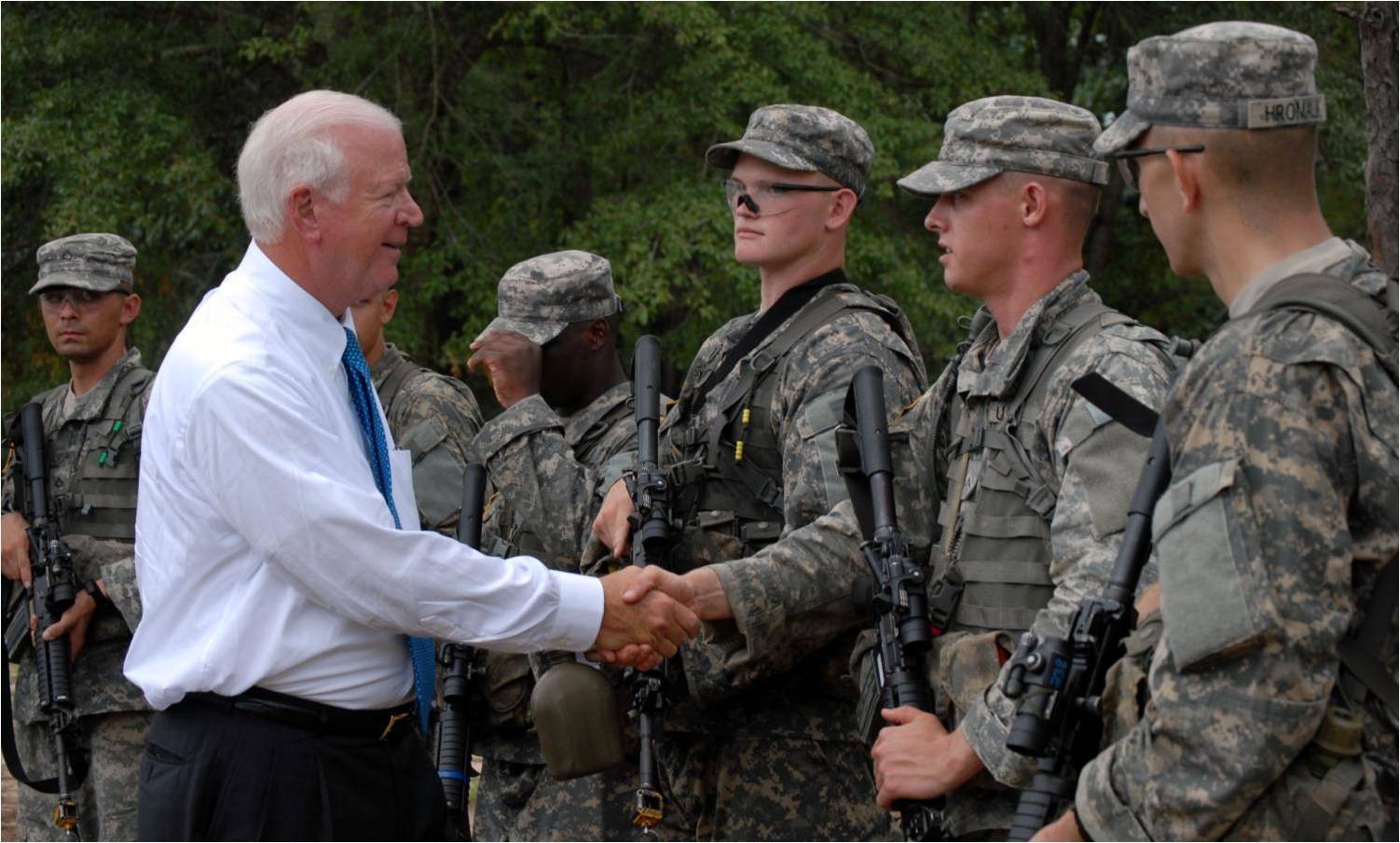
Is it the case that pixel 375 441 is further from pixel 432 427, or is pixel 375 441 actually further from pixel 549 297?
pixel 432 427

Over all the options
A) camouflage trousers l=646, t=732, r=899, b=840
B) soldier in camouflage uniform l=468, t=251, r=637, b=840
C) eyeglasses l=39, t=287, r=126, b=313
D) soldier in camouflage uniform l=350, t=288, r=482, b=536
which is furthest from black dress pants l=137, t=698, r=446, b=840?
eyeglasses l=39, t=287, r=126, b=313

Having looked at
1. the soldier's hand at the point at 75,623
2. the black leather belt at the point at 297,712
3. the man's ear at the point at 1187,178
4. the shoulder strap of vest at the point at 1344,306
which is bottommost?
the soldier's hand at the point at 75,623

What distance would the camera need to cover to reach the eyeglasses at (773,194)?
4.96 m

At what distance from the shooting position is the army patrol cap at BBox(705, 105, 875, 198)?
16.2 ft

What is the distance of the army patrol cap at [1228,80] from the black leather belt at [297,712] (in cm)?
202

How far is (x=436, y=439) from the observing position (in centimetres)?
624

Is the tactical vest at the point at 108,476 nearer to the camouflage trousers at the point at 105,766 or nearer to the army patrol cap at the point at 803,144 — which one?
the camouflage trousers at the point at 105,766

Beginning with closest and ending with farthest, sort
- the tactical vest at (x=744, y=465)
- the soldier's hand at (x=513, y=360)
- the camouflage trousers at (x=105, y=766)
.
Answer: the tactical vest at (x=744, y=465), the soldier's hand at (x=513, y=360), the camouflage trousers at (x=105, y=766)

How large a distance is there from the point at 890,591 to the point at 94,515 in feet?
13.8


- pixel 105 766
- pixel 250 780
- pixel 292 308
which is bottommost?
pixel 105 766

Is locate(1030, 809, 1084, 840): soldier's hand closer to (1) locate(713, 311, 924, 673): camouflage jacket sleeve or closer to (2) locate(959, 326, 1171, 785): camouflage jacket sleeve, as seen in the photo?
(2) locate(959, 326, 1171, 785): camouflage jacket sleeve

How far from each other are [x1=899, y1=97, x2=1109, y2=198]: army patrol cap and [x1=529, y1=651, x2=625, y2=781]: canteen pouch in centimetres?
155

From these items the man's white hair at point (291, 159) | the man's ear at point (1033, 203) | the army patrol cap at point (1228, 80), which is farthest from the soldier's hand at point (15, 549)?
the army patrol cap at point (1228, 80)

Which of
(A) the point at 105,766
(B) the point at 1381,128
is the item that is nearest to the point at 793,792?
(B) the point at 1381,128
